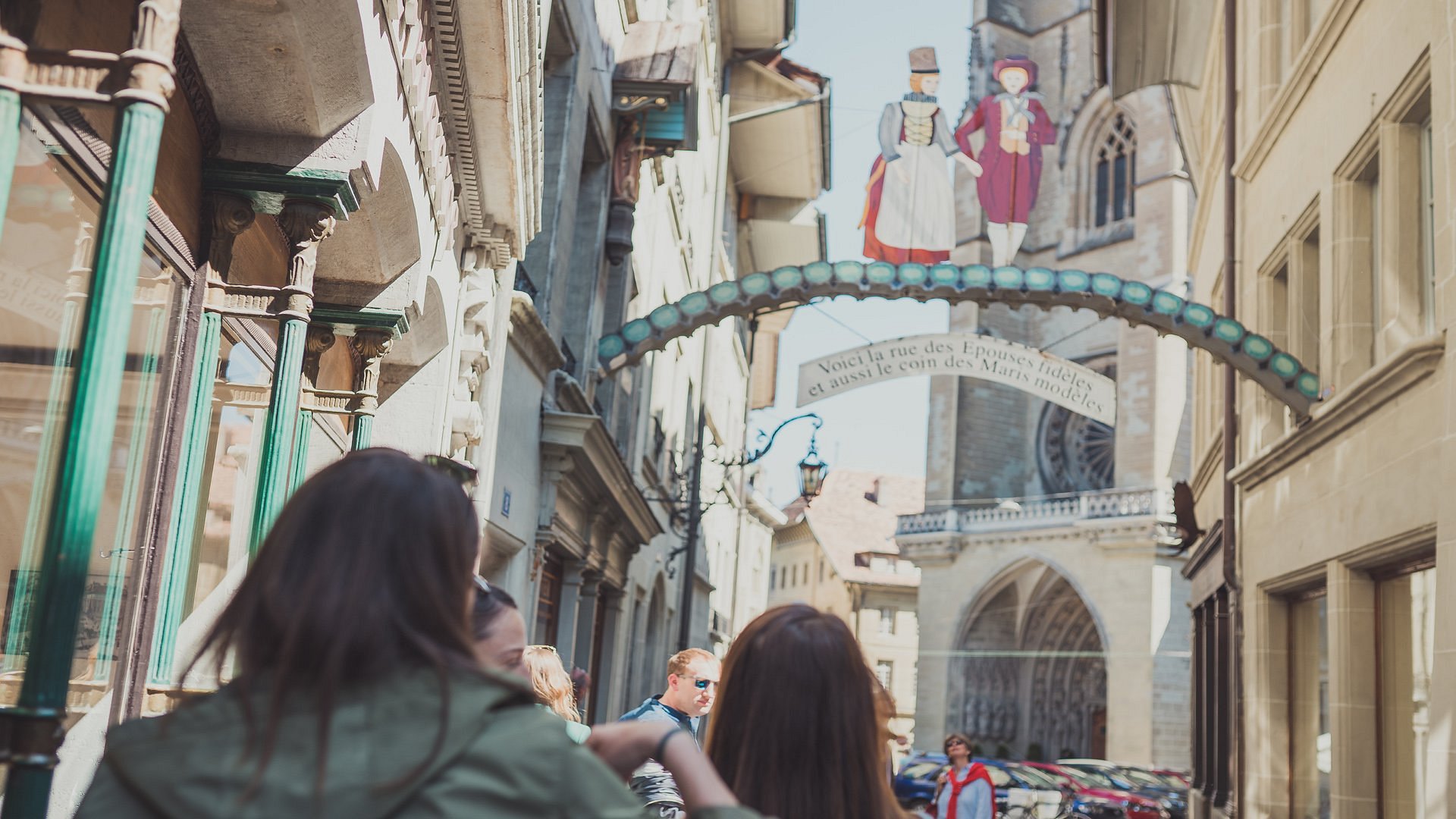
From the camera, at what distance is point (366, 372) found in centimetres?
652

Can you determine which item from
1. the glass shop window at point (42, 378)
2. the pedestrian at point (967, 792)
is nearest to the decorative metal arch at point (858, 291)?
the pedestrian at point (967, 792)

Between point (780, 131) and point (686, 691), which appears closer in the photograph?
point (686, 691)

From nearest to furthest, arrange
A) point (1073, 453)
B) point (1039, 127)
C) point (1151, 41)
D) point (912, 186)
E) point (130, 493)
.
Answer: point (130, 493)
point (1151, 41)
point (912, 186)
point (1039, 127)
point (1073, 453)

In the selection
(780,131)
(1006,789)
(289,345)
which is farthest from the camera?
(780,131)

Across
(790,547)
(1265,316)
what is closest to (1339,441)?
(1265,316)

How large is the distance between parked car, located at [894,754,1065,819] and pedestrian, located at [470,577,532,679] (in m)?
13.1

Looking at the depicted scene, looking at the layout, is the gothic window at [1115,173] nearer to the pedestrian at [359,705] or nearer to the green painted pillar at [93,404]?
the green painted pillar at [93,404]

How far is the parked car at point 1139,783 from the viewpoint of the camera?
2041 cm

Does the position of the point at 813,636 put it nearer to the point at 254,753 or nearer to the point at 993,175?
the point at 254,753

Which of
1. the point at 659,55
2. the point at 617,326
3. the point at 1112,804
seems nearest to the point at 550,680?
the point at 659,55

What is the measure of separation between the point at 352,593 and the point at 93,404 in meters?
1.41

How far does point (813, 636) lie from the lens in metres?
2.39

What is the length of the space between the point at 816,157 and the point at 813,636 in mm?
28210

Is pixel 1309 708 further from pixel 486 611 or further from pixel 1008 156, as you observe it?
pixel 1008 156
